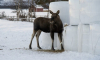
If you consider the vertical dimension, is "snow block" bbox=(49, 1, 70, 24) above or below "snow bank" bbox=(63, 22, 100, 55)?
above

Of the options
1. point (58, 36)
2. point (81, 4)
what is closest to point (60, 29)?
point (58, 36)

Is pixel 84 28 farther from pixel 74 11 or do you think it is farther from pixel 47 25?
pixel 47 25

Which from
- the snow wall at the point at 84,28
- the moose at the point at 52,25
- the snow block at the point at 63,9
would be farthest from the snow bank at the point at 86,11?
the snow block at the point at 63,9

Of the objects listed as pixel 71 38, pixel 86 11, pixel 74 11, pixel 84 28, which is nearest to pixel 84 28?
pixel 84 28

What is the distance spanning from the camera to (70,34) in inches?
348

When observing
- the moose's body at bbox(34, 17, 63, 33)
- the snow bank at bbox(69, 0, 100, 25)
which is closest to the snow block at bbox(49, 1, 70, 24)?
the moose's body at bbox(34, 17, 63, 33)

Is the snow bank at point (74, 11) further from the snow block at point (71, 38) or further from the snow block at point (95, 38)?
the snow block at point (95, 38)

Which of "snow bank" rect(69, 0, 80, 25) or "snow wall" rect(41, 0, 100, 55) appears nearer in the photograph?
"snow wall" rect(41, 0, 100, 55)

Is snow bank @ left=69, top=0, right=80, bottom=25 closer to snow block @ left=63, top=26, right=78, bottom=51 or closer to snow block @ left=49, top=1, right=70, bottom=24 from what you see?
snow block @ left=63, top=26, right=78, bottom=51

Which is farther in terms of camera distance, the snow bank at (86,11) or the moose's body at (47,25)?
the moose's body at (47,25)

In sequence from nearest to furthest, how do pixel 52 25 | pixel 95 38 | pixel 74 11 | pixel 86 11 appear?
1. pixel 95 38
2. pixel 86 11
3. pixel 74 11
4. pixel 52 25

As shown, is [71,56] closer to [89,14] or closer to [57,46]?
[89,14]

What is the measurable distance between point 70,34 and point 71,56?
1.37 m

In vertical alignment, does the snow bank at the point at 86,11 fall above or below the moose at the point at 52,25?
above
